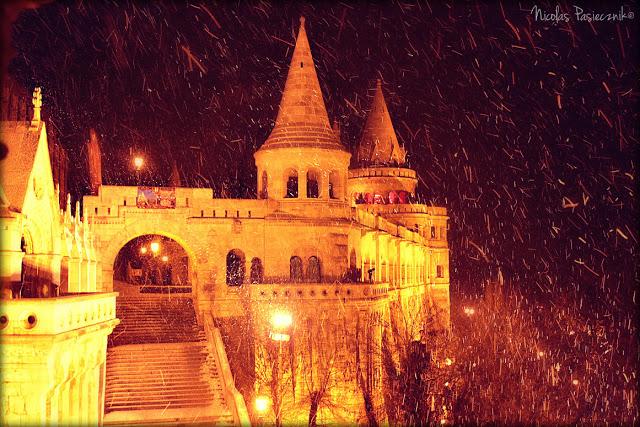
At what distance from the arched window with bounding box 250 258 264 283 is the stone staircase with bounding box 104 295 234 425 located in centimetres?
385

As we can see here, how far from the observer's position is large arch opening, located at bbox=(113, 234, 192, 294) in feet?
129

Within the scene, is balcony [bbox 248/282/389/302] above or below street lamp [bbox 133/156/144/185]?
below

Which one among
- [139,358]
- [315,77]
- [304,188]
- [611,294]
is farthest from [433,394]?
[611,294]

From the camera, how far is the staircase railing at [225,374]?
70.5 feet

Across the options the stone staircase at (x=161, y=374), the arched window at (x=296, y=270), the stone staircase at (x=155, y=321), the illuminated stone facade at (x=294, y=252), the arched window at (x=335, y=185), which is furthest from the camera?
the arched window at (x=335, y=185)

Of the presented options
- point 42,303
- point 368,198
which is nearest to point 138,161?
point 368,198

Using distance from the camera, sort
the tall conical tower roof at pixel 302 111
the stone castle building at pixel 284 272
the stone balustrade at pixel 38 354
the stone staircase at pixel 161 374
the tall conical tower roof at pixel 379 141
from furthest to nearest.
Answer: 1. the tall conical tower roof at pixel 379 141
2. the tall conical tower roof at pixel 302 111
3. the stone castle building at pixel 284 272
4. the stone staircase at pixel 161 374
5. the stone balustrade at pixel 38 354

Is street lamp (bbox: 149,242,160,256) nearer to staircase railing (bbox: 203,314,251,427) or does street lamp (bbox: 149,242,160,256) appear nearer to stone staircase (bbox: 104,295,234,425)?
stone staircase (bbox: 104,295,234,425)

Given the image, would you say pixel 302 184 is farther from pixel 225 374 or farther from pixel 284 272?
pixel 225 374

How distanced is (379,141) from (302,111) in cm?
2183

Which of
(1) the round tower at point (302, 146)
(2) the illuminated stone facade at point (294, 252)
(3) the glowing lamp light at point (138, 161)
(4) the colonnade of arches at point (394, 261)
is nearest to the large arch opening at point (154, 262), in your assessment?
(3) the glowing lamp light at point (138, 161)

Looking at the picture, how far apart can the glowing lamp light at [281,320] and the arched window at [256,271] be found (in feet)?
12.5

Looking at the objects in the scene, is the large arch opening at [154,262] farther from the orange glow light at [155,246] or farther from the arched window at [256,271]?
the arched window at [256,271]

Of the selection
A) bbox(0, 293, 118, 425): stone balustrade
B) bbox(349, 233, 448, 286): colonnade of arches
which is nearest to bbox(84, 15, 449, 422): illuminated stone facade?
bbox(349, 233, 448, 286): colonnade of arches
